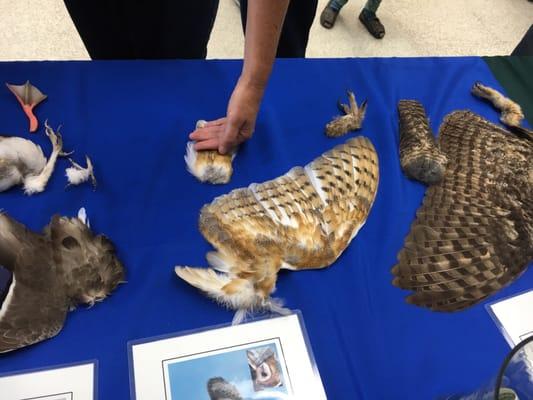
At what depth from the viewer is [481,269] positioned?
36.2 inches

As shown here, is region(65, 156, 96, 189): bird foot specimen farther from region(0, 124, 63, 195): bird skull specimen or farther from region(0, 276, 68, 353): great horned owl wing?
region(0, 276, 68, 353): great horned owl wing

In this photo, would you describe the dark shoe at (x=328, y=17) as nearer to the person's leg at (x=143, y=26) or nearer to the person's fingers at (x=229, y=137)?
the person's leg at (x=143, y=26)

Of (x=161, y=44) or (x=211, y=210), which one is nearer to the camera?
(x=211, y=210)

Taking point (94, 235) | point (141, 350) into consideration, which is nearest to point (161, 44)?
point (94, 235)

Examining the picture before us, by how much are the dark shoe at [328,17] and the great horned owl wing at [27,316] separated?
1930 mm

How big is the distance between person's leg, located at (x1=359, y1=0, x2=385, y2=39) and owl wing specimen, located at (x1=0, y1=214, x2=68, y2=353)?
6.42 feet

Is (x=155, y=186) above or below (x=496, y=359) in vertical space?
above

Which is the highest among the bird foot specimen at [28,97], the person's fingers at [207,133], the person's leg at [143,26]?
the person's leg at [143,26]

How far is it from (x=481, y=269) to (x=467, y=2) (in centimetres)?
220

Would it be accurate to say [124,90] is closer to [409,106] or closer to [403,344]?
[409,106]

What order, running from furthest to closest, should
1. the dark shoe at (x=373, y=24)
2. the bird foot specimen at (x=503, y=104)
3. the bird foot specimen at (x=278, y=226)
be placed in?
the dark shoe at (x=373, y=24) → the bird foot specimen at (x=503, y=104) → the bird foot specimen at (x=278, y=226)

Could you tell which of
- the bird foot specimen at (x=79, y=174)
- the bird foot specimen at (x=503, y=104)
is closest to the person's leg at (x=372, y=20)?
the bird foot specimen at (x=503, y=104)

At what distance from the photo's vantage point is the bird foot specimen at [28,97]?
3.27ft

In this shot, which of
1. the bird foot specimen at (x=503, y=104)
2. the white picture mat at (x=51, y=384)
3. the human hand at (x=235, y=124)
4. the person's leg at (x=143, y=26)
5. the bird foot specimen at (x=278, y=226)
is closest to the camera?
the white picture mat at (x=51, y=384)
